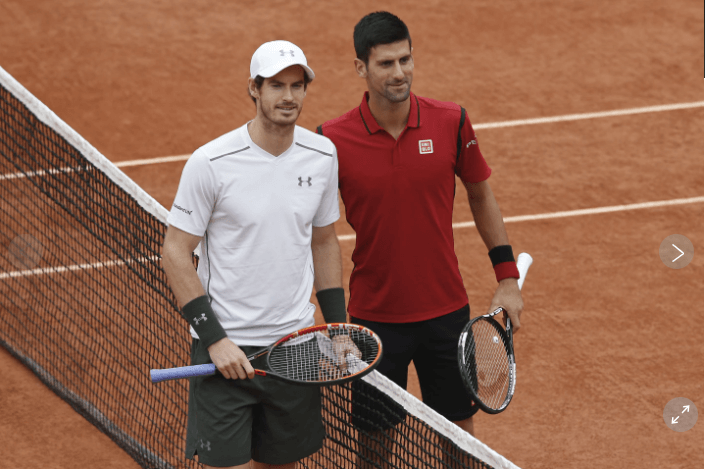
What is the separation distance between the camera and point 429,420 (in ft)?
11.7

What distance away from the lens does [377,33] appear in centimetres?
360

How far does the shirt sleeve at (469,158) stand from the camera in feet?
12.6

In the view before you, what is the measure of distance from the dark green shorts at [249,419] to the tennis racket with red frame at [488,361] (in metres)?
0.64

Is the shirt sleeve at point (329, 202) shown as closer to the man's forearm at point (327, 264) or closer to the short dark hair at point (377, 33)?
the man's forearm at point (327, 264)

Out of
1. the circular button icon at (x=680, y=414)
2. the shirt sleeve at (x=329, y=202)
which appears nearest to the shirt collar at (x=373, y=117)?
the shirt sleeve at (x=329, y=202)

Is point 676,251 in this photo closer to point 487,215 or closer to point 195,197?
point 487,215

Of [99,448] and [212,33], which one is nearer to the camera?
[99,448]

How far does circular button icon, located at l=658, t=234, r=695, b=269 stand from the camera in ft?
23.8

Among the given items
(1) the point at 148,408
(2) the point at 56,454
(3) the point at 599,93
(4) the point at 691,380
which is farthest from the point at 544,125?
(2) the point at 56,454

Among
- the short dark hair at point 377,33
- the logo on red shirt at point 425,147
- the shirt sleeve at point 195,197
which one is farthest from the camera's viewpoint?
the logo on red shirt at point 425,147

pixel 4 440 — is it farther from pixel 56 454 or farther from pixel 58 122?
pixel 58 122

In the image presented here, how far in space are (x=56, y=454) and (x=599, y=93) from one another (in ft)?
23.5

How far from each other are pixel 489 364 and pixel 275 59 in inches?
64.1

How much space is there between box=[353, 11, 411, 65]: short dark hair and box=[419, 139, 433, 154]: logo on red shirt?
41 centimetres
